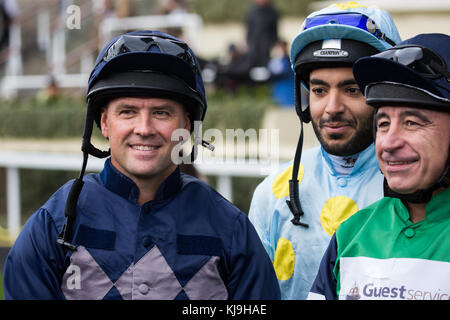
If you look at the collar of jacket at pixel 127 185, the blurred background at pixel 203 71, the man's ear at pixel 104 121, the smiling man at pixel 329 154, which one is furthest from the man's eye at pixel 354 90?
the blurred background at pixel 203 71

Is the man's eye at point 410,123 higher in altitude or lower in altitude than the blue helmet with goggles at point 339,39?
lower

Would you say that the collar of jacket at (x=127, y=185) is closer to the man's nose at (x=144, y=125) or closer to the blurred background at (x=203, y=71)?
the man's nose at (x=144, y=125)

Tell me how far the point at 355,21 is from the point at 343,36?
0.07m

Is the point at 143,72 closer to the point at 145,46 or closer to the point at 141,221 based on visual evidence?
the point at 145,46

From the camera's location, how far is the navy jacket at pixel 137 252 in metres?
2.08

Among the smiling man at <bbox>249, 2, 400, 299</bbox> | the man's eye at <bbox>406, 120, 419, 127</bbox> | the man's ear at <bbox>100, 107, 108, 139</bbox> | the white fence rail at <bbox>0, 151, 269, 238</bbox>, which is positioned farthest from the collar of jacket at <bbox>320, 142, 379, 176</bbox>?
the white fence rail at <bbox>0, 151, 269, 238</bbox>

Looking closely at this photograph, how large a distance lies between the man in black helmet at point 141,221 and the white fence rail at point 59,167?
3997 millimetres

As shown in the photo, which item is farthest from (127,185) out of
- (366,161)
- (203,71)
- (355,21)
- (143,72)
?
(203,71)

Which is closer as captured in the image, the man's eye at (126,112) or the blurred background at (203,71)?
the man's eye at (126,112)

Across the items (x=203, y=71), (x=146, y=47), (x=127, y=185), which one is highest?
(x=203, y=71)

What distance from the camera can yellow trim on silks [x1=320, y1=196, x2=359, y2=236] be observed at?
2.54 m

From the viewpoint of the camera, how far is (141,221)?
219 centimetres

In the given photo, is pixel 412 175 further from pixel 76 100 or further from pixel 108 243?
pixel 76 100

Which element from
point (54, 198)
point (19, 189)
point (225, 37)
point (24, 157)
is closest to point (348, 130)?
point (54, 198)
